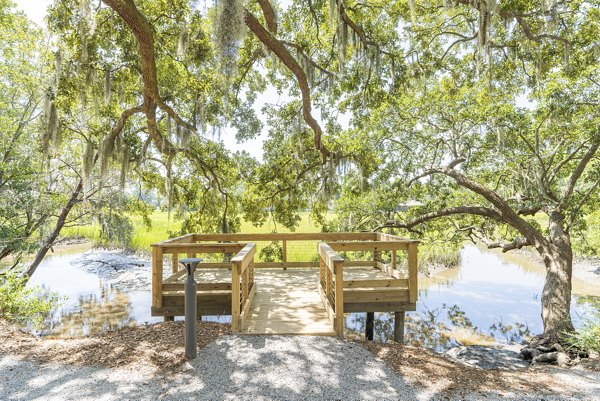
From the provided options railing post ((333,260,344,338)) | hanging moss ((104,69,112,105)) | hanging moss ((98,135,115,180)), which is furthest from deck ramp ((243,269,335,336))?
hanging moss ((104,69,112,105))

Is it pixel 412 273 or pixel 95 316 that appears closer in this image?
pixel 412 273

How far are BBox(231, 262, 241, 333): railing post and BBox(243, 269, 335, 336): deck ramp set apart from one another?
0.57 feet

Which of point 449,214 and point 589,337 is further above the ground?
point 449,214

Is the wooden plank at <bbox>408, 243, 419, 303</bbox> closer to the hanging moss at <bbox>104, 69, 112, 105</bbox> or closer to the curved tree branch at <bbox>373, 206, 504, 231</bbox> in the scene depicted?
the curved tree branch at <bbox>373, 206, 504, 231</bbox>

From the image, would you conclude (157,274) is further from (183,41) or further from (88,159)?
(183,41)

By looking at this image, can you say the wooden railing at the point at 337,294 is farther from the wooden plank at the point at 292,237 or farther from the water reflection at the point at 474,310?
the water reflection at the point at 474,310

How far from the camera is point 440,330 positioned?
9.23 metres

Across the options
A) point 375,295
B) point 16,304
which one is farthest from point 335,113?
point 16,304

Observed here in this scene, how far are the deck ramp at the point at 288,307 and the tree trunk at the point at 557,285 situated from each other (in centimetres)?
518

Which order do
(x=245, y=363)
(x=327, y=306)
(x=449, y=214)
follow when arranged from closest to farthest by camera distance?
(x=245, y=363), (x=327, y=306), (x=449, y=214)

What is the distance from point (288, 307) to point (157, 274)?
6.76 feet

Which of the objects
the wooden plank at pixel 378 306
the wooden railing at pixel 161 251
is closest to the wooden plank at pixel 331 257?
the wooden plank at pixel 378 306

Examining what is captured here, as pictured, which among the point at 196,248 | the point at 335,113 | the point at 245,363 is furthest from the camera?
the point at 335,113

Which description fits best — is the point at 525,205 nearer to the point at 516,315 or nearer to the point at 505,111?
the point at 505,111
